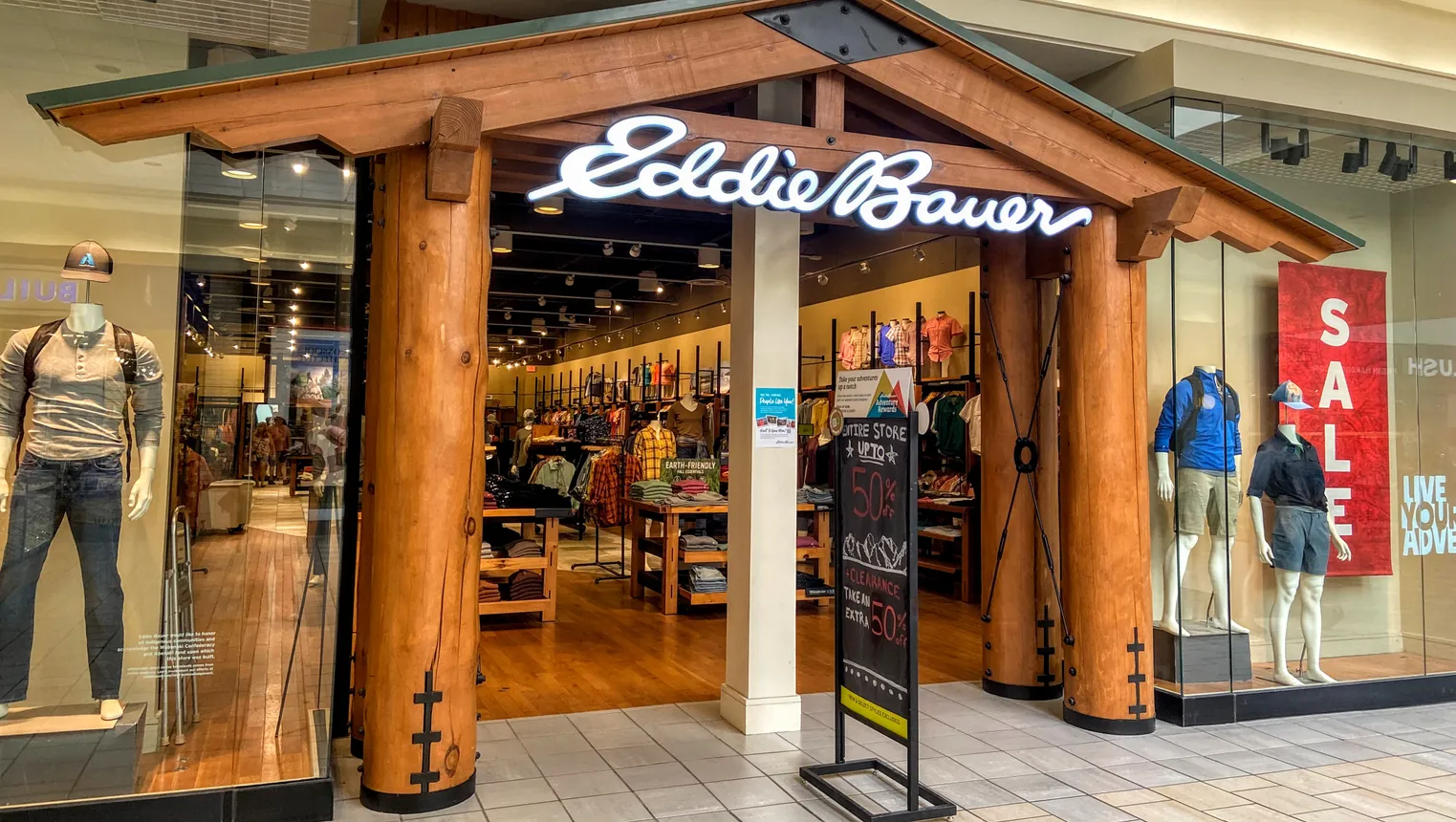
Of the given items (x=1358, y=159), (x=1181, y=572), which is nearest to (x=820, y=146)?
(x=1181, y=572)

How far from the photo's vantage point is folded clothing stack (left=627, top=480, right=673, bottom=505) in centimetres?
804

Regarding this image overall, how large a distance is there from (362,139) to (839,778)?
308cm

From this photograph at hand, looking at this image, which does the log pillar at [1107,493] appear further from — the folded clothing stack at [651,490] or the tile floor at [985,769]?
the folded clothing stack at [651,490]

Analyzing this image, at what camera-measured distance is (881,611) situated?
147 inches

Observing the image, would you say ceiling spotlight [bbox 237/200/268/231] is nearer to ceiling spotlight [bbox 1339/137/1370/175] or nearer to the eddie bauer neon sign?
the eddie bauer neon sign

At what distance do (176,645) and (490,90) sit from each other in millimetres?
2345

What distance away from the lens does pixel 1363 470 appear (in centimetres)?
573

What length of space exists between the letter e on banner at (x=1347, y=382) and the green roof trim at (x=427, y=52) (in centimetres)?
166

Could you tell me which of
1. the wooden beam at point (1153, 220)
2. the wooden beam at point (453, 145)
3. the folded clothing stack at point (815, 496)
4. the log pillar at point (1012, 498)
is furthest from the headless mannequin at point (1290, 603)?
the wooden beam at point (453, 145)

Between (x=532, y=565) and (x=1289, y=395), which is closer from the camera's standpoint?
(x=1289, y=395)

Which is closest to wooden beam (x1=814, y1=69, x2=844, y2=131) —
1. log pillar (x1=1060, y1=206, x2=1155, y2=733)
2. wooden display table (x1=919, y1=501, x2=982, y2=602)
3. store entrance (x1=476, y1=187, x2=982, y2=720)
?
store entrance (x1=476, y1=187, x2=982, y2=720)

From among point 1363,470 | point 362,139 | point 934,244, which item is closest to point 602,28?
point 362,139

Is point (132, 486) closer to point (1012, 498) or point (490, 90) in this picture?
point (490, 90)

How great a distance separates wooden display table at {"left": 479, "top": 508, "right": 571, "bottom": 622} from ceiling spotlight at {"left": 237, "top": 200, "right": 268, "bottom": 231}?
361cm
